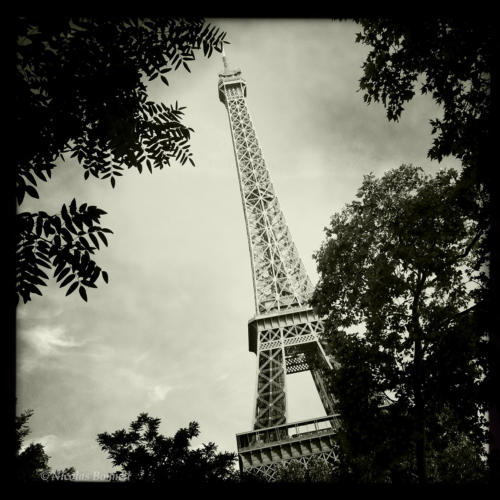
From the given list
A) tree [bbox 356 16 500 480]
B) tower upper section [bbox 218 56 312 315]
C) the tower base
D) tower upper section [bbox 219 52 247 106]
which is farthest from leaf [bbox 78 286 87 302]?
tower upper section [bbox 219 52 247 106]

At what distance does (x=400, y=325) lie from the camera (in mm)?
9344

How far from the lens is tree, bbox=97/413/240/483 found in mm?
9023

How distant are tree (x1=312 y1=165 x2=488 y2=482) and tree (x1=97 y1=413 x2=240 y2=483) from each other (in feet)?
10.6

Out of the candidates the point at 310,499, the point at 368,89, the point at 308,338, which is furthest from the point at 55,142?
the point at 308,338

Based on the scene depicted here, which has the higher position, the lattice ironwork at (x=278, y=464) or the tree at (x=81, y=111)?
the tree at (x=81, y=111)

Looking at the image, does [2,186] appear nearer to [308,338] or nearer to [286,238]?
[308,338]

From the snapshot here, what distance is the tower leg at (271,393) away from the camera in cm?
2389

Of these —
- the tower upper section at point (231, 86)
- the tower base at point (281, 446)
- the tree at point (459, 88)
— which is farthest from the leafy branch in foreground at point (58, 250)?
the tower upper section at point (231, 86)

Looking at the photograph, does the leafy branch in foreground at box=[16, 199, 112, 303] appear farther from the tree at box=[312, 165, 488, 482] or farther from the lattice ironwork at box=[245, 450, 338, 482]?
the lattice ironwork at box=[245, 450, 338, 482]

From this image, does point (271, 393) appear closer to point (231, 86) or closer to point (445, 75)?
point (445, 75)

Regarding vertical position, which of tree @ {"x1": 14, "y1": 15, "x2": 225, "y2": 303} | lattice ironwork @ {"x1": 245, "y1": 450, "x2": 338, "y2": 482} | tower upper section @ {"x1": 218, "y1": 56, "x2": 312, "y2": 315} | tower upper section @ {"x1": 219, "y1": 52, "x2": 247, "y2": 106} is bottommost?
lattice ironwork @ {"x1": 245, "y1": 450, "x2": 338, "y2": 482}

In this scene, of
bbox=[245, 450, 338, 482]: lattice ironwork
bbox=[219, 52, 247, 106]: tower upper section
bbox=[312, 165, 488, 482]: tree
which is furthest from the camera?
bbox=[219, 52, 247, 106]: tower upper section

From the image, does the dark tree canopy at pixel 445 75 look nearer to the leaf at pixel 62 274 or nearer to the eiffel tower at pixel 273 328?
the leaf at pixel 62 274

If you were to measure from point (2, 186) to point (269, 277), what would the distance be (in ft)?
106
